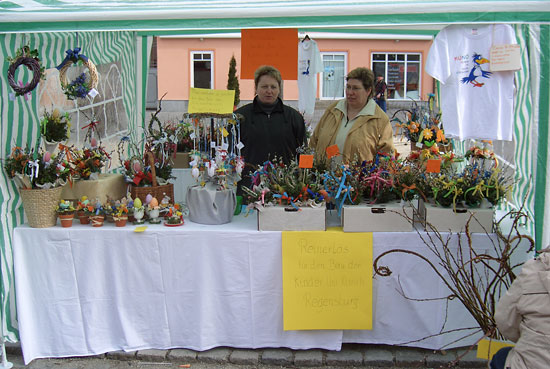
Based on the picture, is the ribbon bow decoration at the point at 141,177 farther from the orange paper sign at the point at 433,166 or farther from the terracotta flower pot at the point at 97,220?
the orange paper sign at the point at 433,166

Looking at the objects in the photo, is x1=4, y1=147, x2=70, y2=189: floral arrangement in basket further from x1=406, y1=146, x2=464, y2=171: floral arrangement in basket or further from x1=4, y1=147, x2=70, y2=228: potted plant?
x1=406, y1=146, x2=464, y2=171: floral arrangement in basket

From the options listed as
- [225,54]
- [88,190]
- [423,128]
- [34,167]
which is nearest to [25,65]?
[34,167]

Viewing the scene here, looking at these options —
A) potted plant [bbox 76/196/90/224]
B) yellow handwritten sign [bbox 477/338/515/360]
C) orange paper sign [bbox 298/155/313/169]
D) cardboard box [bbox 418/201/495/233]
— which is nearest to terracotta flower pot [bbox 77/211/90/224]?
potted plant [bbox 76/196/90/224]

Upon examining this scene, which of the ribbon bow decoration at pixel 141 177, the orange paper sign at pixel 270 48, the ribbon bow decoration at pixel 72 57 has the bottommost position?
the ribbon bow decoration at pixel 141 177

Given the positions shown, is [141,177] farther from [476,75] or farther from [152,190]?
[476,75]

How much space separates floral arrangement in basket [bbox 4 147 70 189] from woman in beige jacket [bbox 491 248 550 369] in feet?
8.05

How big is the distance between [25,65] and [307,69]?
144 inches

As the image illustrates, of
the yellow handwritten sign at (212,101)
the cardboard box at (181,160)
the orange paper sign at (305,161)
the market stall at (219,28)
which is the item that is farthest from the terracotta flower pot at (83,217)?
the cardboard box at (181,160)

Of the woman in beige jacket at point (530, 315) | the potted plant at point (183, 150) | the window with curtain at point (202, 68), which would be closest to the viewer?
the woman in beige jacket at point (530, 315)

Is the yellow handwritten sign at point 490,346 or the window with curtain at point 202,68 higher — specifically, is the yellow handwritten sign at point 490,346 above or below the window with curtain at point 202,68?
below

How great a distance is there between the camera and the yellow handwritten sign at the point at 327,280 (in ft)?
9.61

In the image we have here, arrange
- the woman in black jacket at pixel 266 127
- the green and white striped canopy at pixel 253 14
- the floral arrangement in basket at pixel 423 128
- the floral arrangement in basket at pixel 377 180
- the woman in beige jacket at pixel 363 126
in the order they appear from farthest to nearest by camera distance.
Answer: the floral arrangement in basket at pixel 423 128 → the woman in black jacket at pixel 266 127 → the woman in beige jacket at pixel 363 126 → the floral arrangement in basket at pixel 377 180 → the green and white striped canopy at pixel 253 14

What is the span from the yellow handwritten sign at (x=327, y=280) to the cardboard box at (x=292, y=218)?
4cm

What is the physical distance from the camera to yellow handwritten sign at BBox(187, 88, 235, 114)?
330cm
